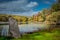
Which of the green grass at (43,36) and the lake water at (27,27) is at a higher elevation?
the lake water at (27,27)

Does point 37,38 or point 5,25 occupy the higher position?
point 5,25

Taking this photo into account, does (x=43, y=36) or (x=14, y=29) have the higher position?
(x=14, y=29)

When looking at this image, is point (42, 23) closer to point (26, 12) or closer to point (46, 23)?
point (46, 23)

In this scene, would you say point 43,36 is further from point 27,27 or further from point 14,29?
point 14,29

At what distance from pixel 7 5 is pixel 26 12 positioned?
13.2 inches

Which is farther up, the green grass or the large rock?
the large rock

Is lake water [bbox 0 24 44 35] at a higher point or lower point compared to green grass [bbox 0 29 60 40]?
higher

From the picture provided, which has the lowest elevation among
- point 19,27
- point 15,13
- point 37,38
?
point 37,38

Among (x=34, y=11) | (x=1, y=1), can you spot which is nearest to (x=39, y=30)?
(x=34, y=11)

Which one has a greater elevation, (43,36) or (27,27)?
(27,27)

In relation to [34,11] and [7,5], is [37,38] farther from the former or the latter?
[7,5]

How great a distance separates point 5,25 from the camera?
2688 millimetres

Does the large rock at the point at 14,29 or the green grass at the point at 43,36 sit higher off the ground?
the large rock at the point at 14,29

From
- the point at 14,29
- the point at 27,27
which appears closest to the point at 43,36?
the point at 27,27
